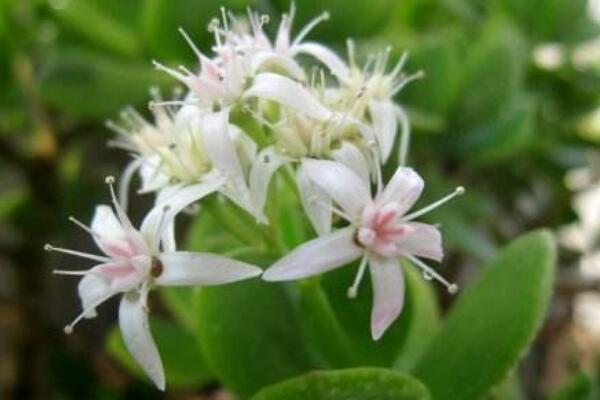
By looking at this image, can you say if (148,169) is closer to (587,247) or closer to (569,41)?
(569,41)

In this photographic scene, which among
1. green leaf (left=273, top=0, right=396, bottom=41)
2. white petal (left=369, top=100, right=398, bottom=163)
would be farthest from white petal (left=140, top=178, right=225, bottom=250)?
green leaf (left=273, top=0, right=396, bottom=41)

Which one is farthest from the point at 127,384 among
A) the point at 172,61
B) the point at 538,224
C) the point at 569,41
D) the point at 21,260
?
the point at 569,41

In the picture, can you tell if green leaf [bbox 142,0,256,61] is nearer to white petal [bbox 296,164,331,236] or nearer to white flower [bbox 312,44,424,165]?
white flower [bbox 312,44,424,165]

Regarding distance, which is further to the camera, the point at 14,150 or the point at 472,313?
the point at 14,150

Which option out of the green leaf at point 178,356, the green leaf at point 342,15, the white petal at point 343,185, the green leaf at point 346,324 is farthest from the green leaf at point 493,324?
the green leaf at point 342,15

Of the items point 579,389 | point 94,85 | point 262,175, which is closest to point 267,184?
point 262,175

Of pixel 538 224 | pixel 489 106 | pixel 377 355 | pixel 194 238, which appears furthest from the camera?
pixel 538 224

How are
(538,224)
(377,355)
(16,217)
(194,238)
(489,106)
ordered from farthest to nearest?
(538,224) < (16,217) < (489,106) < (194,238) < (377,355)

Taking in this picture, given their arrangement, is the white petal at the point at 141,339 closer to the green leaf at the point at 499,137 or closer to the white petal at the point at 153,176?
the white petal at the point at 153,176
